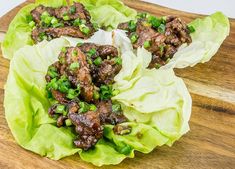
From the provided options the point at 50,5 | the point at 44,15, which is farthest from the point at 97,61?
the point at 50,5

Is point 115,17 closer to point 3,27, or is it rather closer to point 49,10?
point 49,10

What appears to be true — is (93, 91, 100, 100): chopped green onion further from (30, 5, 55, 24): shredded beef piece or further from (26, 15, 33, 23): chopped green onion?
(26, 15, 33, 23): chopped green onion

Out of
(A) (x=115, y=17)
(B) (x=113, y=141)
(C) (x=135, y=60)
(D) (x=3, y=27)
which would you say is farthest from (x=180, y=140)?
(D) (x=3, y=27)

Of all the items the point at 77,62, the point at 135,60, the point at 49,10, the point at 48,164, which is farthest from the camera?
the point at 49,10

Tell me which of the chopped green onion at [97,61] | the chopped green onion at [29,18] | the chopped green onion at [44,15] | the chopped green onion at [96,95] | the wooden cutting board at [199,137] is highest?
the chopped green onion at [97,61]

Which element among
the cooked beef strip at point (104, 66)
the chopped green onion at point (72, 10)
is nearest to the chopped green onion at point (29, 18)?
the chopped green onion at point (72, 10)

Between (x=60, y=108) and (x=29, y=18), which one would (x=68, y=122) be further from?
(x=29, y=18)

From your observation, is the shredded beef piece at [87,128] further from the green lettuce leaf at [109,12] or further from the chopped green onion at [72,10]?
the green lettuce leaf at [109,12]
